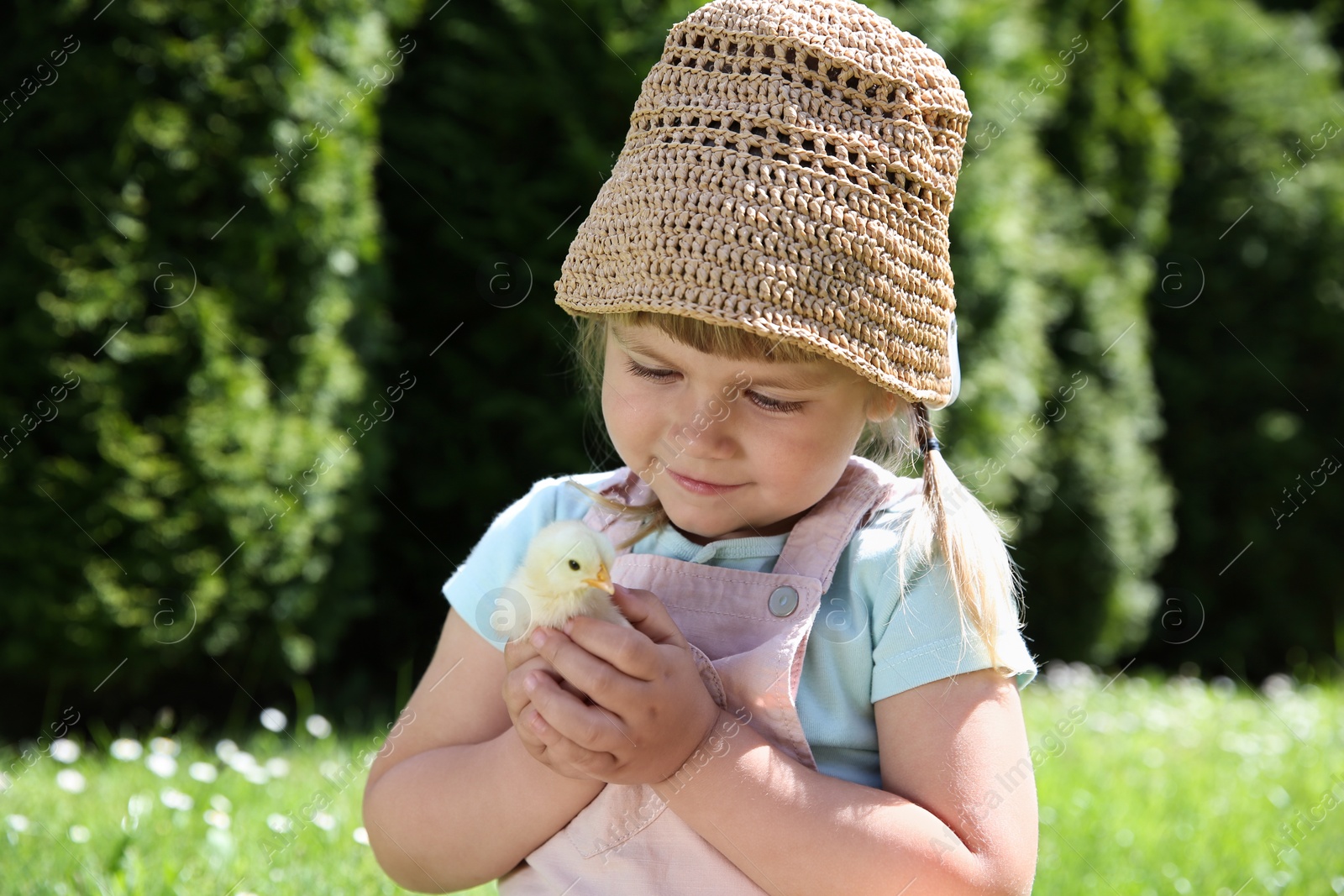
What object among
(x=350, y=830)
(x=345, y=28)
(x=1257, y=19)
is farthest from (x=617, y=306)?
(x=1257, y=19)

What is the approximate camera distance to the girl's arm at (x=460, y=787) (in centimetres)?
187

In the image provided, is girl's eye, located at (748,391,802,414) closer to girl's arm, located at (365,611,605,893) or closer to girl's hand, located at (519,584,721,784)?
girl's hand, located at (519,584,721,784)

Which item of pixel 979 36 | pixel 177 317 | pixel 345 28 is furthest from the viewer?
pixel 979 36

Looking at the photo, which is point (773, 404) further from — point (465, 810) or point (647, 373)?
point (465, 810)

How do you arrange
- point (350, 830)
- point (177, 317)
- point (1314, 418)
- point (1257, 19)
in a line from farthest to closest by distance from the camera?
point (1257, 19)
point (1314, 418)
point (177, 317)
point (350, 830)

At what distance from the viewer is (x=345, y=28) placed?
468cm

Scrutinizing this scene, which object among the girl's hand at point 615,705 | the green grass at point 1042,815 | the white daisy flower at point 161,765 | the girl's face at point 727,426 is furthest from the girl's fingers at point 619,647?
the white daisy flower at point 161,765

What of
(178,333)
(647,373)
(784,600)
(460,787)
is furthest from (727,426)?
(178,333)

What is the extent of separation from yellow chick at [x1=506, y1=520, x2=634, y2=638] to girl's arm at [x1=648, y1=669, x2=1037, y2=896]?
263mm

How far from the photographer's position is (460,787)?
1931 mm

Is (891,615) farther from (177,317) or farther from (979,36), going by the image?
(979,36)

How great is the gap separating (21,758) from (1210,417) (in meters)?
7.34

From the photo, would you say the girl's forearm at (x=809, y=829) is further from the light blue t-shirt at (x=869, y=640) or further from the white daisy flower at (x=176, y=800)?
the white daisy flower at (x=176, y=800)

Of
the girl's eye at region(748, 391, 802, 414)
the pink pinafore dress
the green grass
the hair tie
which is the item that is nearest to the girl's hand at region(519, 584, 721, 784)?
the pink pinafore dress
